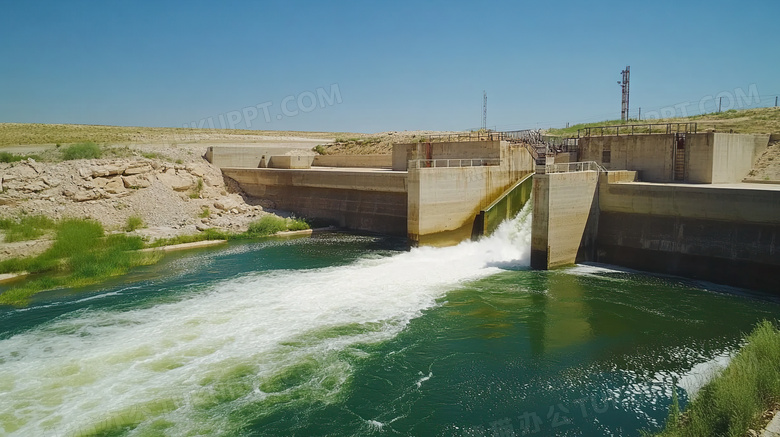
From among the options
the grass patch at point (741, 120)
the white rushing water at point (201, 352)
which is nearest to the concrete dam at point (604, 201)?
the white rushing water at point (201, 352)

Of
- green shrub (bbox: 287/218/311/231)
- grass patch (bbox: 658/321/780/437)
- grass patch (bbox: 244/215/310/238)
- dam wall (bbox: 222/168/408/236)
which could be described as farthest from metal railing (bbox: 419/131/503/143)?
grass patch (bbox: 658/321/780/437)

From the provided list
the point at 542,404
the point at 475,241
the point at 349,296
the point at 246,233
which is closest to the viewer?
the point at 542,404

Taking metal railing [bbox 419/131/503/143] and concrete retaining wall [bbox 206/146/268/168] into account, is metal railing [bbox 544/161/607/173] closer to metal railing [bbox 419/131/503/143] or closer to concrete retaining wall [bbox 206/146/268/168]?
metal railing [bbox 419/131/503/143]

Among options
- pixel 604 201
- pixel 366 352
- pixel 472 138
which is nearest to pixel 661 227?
pixel 604 201

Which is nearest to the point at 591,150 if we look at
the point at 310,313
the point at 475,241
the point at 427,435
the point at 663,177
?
the point at 663,177

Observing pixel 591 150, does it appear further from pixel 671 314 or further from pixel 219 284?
pixel 219 284

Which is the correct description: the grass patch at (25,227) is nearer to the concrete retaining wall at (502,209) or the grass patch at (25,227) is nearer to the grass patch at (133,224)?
the grass patch at (133,224)

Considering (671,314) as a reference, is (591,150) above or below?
above
